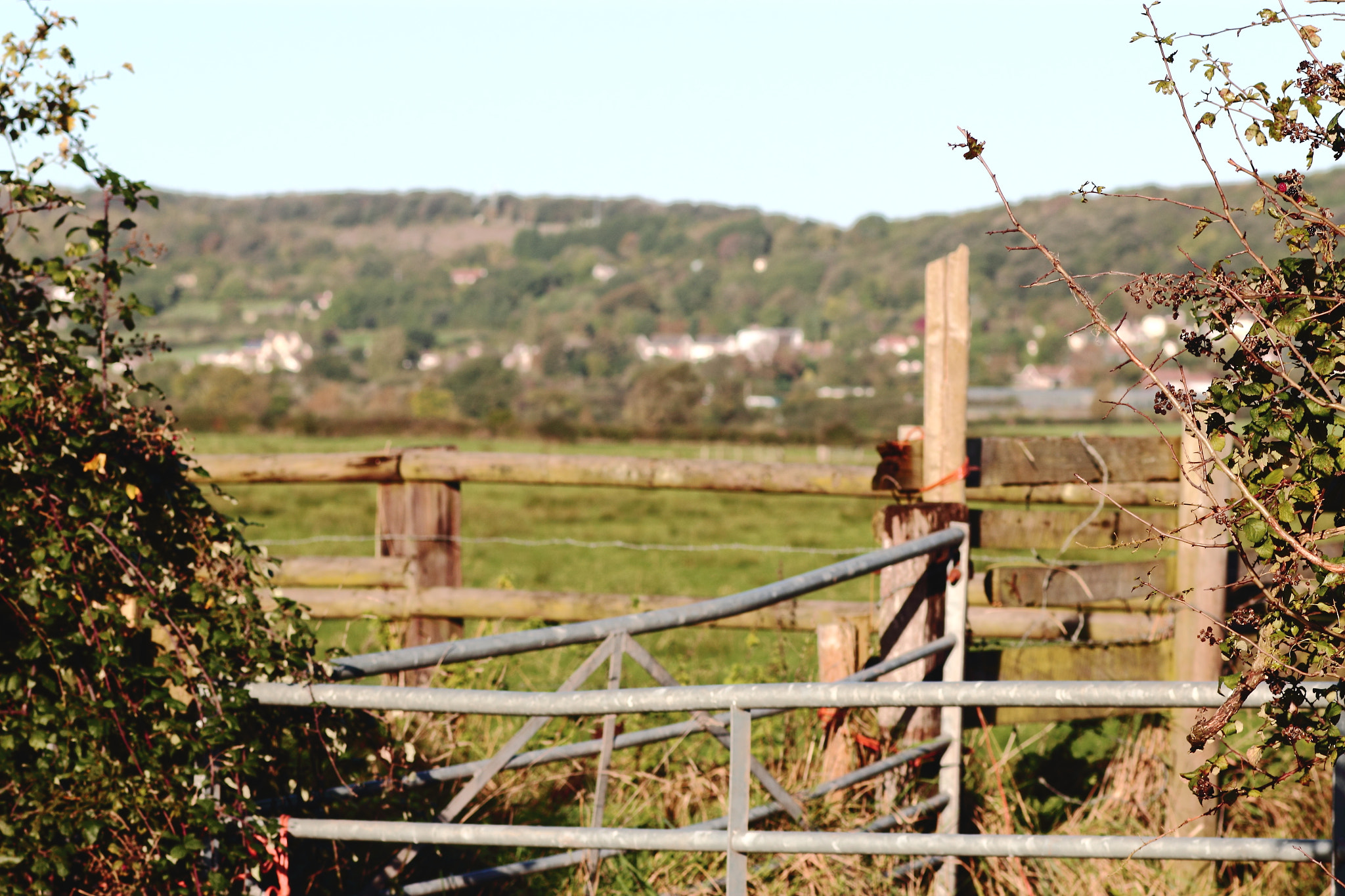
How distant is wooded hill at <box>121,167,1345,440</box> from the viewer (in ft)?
239

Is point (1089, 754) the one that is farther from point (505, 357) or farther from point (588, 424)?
point (505, 357)

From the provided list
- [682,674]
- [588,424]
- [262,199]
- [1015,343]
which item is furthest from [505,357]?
[682,674]

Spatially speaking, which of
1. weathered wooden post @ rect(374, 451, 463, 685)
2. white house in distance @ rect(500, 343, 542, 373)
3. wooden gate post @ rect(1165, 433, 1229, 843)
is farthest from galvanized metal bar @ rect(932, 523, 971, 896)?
white house in distance @ rect(500, 343, 542, 373)

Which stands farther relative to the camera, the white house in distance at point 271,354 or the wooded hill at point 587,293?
the white house in distance at point 271,354

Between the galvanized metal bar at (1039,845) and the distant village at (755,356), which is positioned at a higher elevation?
the distant village at (755,356)

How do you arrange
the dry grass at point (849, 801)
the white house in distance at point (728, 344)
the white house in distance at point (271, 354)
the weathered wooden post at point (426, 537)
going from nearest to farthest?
the dry grass at point (849, 801) → the weathered wooden post at point (426, 537) → the white house in distance at point (271, 354) → the white house in distance at point (728, 344)

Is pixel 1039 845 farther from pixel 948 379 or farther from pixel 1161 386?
pixel 948 379

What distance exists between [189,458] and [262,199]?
181310 mm

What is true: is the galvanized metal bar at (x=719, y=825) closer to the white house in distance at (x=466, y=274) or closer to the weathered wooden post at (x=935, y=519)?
the weathered wooden post at (x=935, y=519)

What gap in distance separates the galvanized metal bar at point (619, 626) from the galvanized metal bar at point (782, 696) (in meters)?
0.17

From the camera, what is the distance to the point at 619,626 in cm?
287

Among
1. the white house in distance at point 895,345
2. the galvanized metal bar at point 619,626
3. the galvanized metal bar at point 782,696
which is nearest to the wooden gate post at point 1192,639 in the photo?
the galvanized metal bar at point 619,626

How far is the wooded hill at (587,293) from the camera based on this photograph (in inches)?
2872


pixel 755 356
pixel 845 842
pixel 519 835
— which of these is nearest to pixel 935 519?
pixel 845 842
